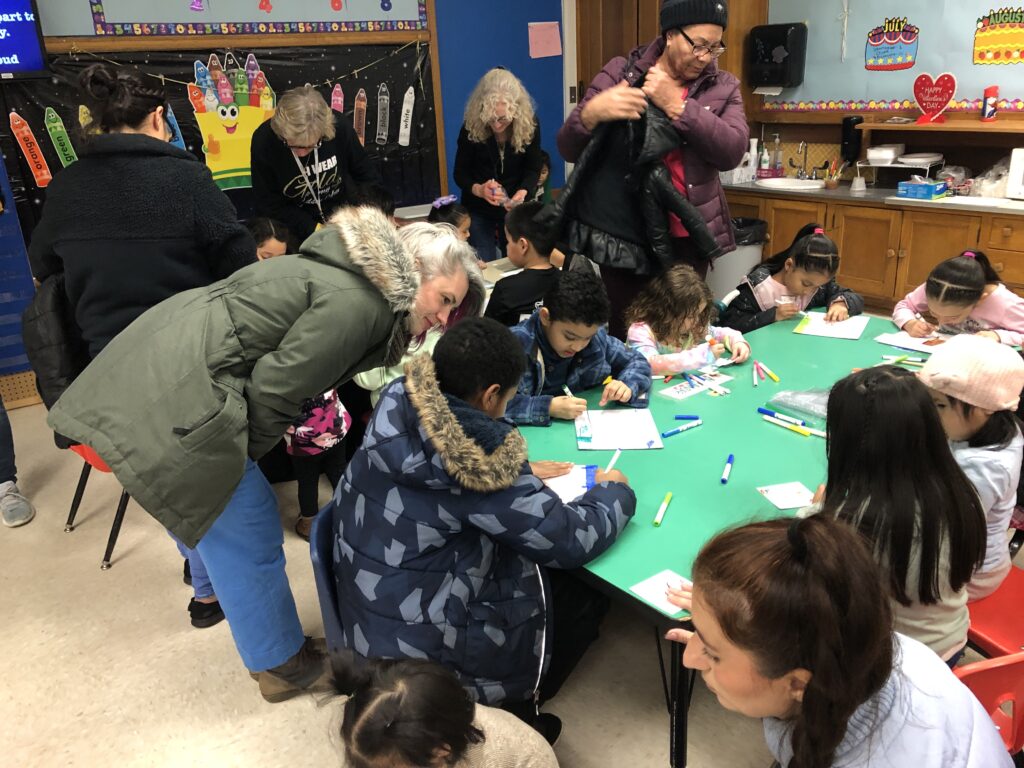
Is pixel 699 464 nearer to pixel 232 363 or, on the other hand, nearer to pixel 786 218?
pixel 232 363

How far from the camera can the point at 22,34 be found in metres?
3.80

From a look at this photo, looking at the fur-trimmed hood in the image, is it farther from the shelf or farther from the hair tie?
the shelf

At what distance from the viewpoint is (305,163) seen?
3674 millimetres

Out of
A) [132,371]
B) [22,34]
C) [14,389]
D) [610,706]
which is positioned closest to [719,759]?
[610,706]

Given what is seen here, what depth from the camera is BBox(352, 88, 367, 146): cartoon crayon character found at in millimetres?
4977

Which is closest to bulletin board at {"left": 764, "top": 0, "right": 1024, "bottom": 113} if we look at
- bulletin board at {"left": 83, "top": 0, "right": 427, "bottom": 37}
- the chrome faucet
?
the chrome faucet

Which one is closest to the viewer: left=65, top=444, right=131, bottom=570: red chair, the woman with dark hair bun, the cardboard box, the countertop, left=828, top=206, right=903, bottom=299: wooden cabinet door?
the woman with dark hair bun

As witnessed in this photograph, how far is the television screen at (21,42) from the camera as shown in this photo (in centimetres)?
374

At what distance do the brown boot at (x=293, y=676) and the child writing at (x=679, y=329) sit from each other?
135cm

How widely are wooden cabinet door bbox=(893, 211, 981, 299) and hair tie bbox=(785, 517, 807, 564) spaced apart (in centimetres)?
405

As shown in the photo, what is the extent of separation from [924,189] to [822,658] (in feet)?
14.8

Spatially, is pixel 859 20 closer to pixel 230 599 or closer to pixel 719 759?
pixel 719 759

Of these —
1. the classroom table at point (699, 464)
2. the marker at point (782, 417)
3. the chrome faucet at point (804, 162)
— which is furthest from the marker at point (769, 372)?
the chrome faucet at point (804, 162)

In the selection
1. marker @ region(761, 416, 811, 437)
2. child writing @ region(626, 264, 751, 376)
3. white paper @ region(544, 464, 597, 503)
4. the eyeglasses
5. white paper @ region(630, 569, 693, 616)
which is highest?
the eyeglasses
